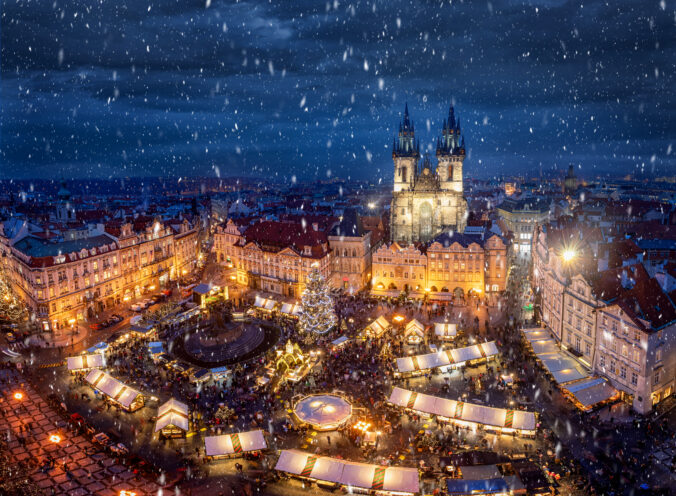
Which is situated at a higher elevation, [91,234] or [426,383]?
[91,234]

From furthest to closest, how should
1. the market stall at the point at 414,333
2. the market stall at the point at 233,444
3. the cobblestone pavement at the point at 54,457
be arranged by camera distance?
1. the market stall at the point at 414,333
2. the market stall at the point at 233,444
3. the cobblestone pavement at the point at 54,457

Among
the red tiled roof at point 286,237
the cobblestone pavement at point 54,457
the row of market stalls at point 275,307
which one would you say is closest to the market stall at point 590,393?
the row of market stalls at point 275,307

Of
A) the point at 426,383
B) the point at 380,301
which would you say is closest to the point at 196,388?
the point at 426,383

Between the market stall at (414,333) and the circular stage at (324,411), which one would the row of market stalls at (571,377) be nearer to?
the market stall at (414,333)

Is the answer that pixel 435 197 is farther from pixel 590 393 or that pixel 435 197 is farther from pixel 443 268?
pixel 590 393

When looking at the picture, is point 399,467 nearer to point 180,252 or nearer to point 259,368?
point 259,368

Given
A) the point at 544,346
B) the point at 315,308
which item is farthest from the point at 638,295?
the point at 315,308

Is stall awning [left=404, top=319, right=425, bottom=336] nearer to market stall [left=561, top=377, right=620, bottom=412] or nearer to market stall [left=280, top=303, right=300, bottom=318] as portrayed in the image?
market stall [left=280, top=303, right=300, bottom=318]
